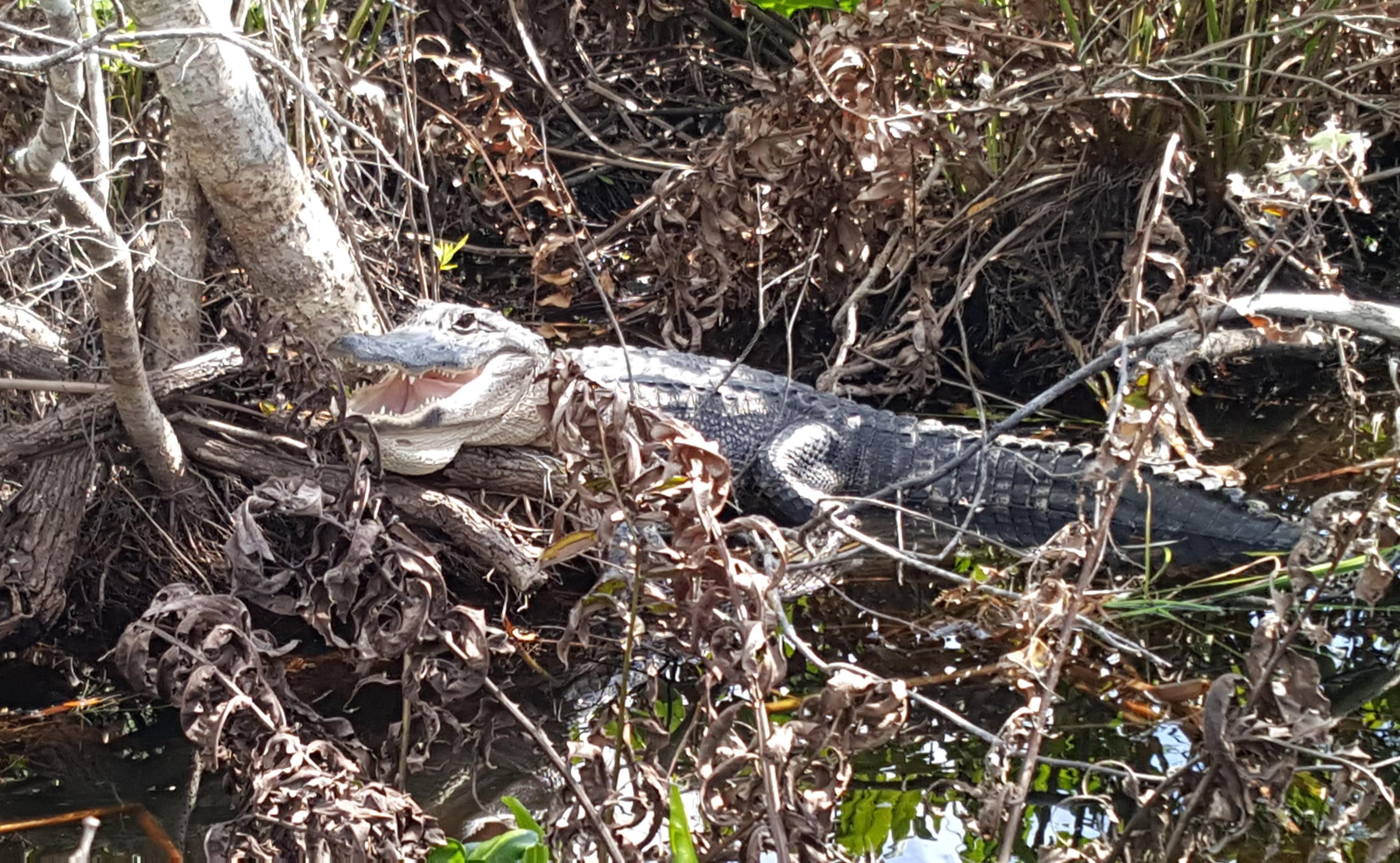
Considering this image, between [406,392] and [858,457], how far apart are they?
61.9 inches

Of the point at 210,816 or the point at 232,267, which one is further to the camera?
the point at 232,267

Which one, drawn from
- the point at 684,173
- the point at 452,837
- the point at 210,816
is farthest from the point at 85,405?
the point at 684,173

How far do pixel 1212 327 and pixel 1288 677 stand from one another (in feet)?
1.98

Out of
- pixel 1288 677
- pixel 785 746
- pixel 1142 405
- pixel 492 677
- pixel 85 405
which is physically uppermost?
pixel 1142 405

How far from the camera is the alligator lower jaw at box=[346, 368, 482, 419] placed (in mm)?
3619

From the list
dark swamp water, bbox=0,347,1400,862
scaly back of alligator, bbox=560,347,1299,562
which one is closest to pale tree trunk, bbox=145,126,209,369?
dark swamp water, bbox=0,347,1400,862

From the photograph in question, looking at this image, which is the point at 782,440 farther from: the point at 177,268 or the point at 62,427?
the point at 62,427

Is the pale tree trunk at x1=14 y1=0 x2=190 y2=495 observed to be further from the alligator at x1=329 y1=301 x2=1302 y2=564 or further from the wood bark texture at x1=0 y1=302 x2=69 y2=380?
the alligator at x1=329 y1=301 x2=1302 y2=564

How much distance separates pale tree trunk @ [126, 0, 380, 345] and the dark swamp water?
100cm

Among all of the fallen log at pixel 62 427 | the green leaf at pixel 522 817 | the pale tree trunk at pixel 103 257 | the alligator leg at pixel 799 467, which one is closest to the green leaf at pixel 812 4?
the alligator leg at pixel 799 467

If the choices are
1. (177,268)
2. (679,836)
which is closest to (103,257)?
(177,268)

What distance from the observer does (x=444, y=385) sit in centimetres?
384

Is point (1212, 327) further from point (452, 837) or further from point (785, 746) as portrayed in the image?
point (452, 837)

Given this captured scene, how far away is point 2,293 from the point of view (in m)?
3.58
